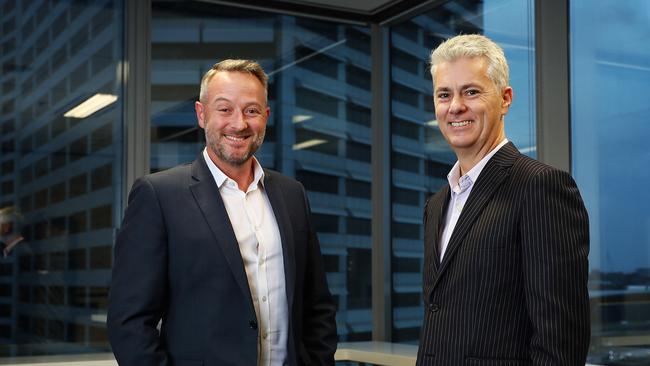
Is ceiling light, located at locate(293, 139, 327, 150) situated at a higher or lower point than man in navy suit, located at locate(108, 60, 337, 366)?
higher

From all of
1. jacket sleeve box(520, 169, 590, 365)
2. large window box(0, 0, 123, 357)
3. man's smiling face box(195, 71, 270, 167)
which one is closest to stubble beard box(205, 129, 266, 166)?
man's smiling face box(195, 71, 270, 167)

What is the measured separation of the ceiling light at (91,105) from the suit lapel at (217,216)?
220 centimetres

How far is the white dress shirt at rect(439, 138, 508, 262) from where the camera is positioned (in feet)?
6.06

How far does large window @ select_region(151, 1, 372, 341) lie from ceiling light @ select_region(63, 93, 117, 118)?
405 millimetres

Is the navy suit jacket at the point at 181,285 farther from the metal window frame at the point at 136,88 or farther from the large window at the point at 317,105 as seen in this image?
the large window at the point at 317,105

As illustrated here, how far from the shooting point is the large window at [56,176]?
4074 millimetres

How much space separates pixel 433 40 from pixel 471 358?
314 cm

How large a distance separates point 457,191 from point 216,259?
63cm

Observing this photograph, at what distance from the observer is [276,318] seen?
7.10 ft

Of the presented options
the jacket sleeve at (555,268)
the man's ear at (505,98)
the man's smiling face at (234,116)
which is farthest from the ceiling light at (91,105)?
the jacket sleeve at (555,268)

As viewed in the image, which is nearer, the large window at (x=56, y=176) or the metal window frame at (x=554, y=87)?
the metal window frame at (x=554, y=87)

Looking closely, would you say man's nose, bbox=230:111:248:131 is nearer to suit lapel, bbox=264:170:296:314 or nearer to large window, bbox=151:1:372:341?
suit lapel, bbox=264:170:296:314

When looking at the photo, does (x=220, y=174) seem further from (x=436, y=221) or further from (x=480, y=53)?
(x=480, y=53)

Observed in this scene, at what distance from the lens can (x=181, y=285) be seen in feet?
6.91
